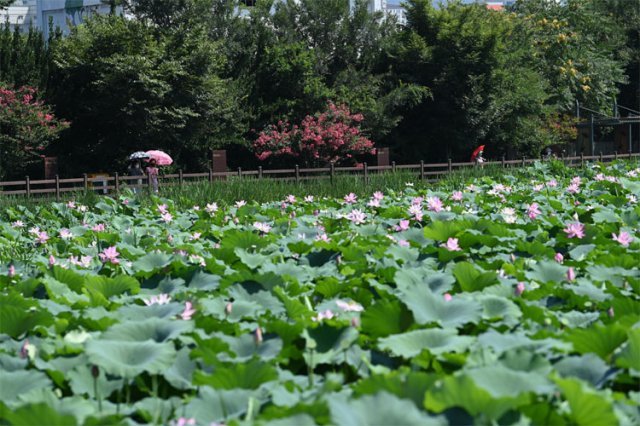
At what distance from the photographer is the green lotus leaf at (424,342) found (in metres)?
2.39

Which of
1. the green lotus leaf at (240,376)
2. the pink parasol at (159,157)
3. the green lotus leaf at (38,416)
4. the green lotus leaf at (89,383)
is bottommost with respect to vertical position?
the green lotus leaf at (89,383)

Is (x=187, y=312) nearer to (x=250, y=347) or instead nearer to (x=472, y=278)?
(x=250, y=347)

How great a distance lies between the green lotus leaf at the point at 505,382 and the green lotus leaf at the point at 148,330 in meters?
0.96

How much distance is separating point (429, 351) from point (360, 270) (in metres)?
1.33

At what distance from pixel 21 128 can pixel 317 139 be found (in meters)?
8.47

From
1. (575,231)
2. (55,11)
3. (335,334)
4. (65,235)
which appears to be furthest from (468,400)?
(55,11)

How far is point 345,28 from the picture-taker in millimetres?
30297

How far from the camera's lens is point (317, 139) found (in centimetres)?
2634

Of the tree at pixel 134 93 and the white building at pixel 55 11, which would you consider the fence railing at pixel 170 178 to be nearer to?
the tree at pixel 134 93

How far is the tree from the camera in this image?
78.0ft

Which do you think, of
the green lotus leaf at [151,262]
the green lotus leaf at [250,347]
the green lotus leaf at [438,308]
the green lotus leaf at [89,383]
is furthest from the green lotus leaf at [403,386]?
the green lotus leaf at [151,262]

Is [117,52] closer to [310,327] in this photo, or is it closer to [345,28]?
[345,28]

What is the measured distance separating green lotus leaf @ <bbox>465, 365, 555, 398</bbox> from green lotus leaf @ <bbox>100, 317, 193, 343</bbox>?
0.96m

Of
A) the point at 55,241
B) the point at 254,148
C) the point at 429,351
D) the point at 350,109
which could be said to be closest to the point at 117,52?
the point at 254,148
